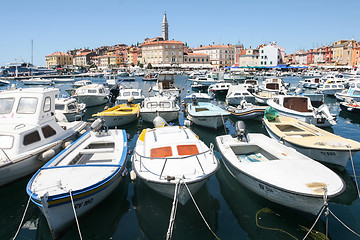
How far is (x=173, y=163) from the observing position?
8727mm

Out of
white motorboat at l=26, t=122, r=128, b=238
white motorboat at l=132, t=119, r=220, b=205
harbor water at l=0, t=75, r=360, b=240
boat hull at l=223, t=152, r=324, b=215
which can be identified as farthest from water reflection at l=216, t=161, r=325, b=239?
white motorboat at l=26, t=122, r=128, b=238

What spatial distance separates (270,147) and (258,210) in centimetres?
324

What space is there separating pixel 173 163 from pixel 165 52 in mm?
135136

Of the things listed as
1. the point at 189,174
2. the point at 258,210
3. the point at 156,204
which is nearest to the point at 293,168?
the point at 258,210

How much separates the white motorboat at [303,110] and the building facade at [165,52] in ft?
401

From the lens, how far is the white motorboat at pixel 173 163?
765cm

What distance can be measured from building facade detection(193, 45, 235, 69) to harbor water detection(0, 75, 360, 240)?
5506 inches

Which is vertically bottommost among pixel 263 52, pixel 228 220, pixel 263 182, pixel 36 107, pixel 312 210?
pixel 228 220

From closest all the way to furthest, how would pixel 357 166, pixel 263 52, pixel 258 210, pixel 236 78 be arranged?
1. pixel 258 210
2. pixel 357 166
3. pixel 236 78
4. pixel 263 52

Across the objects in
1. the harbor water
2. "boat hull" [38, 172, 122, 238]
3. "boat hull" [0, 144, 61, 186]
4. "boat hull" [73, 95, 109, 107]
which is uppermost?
"boat hull" [73, 95, 109, 107]

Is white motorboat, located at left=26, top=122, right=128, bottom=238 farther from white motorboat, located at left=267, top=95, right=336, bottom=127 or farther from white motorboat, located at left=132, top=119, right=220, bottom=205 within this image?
white motorboat, located at left=267, top=95, right=336, bottom=127

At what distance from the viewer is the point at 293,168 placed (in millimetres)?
8086

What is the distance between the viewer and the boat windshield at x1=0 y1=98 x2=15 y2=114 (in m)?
11.2

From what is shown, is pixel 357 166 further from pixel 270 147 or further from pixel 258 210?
pixel 258 210
